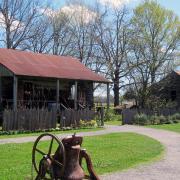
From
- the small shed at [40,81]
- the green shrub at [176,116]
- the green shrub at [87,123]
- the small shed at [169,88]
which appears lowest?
the green shrub at [87,123]

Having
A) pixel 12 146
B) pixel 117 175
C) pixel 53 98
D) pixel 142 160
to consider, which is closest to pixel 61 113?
pixel 53 98

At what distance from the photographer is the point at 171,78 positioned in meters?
55.1

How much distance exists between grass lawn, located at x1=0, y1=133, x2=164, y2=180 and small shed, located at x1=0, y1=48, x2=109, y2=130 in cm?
1125

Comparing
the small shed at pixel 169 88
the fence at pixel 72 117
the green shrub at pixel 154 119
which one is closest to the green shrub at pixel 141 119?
the green shrub at pixel 154 119

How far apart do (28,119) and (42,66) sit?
870cm

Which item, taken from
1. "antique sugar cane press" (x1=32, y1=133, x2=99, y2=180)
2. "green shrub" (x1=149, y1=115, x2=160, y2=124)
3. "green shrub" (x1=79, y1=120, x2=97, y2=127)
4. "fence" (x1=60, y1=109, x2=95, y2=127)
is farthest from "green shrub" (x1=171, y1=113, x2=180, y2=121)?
"antique sugar cane press" (x1=32, y1=133, x2=99, y2=180)

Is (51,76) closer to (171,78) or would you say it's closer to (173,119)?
(173,119)

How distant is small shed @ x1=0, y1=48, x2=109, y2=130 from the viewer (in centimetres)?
2904

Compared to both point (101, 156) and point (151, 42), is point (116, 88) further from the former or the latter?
point (101, 156)

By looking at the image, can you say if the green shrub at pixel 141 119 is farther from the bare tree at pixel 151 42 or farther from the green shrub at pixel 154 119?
the bare tree at pixel 151 42

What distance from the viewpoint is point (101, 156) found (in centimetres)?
1378

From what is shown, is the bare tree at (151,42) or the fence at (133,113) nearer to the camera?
the fence at (133,113)

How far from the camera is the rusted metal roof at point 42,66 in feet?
95.1

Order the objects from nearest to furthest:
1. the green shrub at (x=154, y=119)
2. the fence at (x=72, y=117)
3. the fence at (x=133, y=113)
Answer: the fence at (x=72, y=117) → the fence at (x=133, y=113) → the green shrub at (x=154, y=119)
